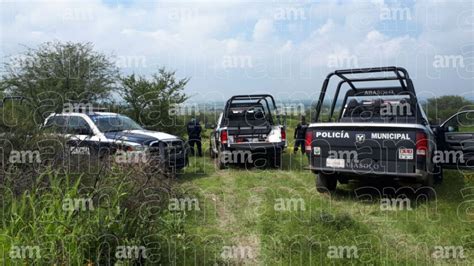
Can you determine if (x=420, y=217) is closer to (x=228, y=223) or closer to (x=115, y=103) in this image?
(x=228, y=223)

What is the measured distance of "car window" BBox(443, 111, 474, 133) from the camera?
8586mm

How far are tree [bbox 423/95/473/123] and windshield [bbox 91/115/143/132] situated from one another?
7268mm

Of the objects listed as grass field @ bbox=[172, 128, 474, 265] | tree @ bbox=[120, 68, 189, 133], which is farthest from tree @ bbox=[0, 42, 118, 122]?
grass field @ bbox=[172, 128, 474, 265]

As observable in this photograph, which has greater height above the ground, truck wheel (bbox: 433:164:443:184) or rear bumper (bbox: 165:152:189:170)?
rear bumper (bbox: 165:152:189:170)

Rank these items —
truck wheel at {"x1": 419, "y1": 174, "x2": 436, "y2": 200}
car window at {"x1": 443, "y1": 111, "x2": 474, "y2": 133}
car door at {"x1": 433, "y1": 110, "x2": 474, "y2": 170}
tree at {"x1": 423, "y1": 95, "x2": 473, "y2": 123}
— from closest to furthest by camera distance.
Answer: truck wheel at {"x1": 419, "y1": 174, "x2": 436, "y2": 200}
car door at {"x1": 433, "y1": 110, "x2": 474, "y2": 170}
car window at {"x1": 443, "y1": 111, "x2": 474, "y2": 133}
tree at {"x1": 423, "y1": 95, "x2": 473, "y2": 123}

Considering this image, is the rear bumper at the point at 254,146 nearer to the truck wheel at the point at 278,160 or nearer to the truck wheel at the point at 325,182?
the truck wheel at the point at 278,160

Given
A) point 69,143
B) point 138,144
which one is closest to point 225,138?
point 138,144

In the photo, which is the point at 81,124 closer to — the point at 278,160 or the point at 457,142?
the point at 278,160

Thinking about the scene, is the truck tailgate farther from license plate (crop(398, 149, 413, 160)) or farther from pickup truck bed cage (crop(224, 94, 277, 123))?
pickup truck bed cage (crop(224, 94, 277, 123))

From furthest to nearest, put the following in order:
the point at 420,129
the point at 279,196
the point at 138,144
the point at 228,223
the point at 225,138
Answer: the point at 225,138 → the point at 138,144 → the point at 279,196 → the point at 420,129 → the point at 228,223

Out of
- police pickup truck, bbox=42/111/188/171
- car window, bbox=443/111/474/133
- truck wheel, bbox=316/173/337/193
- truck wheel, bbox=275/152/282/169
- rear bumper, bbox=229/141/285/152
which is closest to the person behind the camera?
truck wheel, bbox=316/173/337/193

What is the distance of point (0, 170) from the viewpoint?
502 centimetres

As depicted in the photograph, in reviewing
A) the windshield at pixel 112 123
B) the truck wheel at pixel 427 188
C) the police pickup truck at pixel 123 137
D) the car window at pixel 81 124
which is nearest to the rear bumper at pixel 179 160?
the police pickup truck at pixel 123 137

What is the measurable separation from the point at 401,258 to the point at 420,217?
6.00ft
